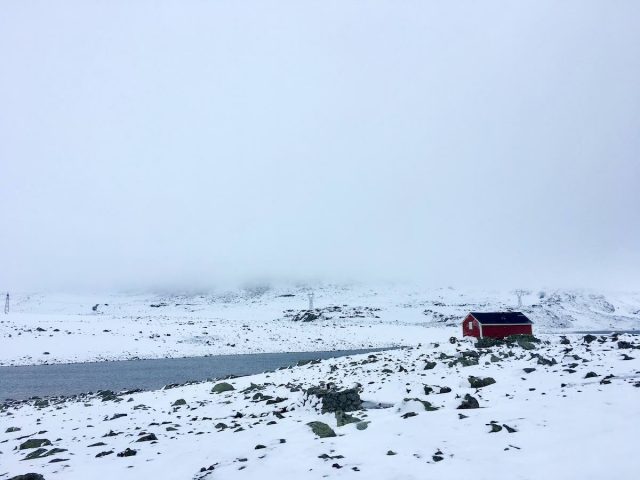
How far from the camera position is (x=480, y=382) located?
18.8m

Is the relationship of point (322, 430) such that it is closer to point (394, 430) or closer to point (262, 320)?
point (394, 430)

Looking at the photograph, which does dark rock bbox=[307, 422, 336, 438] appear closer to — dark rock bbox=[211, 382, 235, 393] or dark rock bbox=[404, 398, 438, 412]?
dark rock bbox=[404, 398, 438, 412]

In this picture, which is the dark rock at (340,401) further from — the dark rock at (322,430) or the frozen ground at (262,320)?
Answer: the frozen ground at (262,320)

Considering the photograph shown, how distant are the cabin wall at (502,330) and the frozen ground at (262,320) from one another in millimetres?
21153

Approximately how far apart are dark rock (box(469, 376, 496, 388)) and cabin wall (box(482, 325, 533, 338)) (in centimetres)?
4268

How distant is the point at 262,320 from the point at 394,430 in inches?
4220

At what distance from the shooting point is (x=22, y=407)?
1125 inches

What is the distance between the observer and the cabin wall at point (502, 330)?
58.7m

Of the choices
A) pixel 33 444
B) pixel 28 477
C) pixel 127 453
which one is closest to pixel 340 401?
pixel 127 453

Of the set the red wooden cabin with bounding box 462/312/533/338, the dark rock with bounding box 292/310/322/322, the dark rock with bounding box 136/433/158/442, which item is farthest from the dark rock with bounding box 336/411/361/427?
the dark rock with bounding box 292/310/322/322

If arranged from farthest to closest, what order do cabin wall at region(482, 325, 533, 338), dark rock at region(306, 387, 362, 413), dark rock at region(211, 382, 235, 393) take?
1. cabin wall at region(482, 325, 533, 338)
2. dark rock at region(211, 382, 235, 393)
3. dark rock at region(306, 387, 362, 413)

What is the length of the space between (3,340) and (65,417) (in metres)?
53.3

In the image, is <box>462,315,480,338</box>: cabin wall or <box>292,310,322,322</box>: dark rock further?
<box>292,310,322,322</box>: dark rock

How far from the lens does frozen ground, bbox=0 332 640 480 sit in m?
10.1
